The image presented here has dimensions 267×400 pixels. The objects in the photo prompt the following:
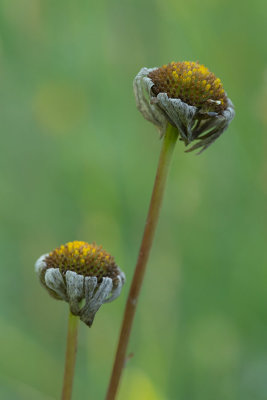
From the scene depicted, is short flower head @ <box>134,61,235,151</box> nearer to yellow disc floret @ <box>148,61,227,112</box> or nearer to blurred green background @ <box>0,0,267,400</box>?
yellow disc floret @ <box>148,61,227,112</box>

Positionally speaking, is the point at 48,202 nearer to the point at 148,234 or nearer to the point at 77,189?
the point at 77,189

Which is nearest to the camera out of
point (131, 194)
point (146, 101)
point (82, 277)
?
point (82, 277)

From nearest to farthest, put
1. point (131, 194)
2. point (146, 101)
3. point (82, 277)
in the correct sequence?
point (82, 277), point (146, 101), point (131, 194)

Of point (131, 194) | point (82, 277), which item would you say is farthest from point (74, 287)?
point (131, 194)

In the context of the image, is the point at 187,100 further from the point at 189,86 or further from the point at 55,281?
the point at 55,281

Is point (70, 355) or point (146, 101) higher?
point (146, 101)

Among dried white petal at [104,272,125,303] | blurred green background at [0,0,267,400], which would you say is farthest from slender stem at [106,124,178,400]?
blurred green background at [0,0,267,400]
